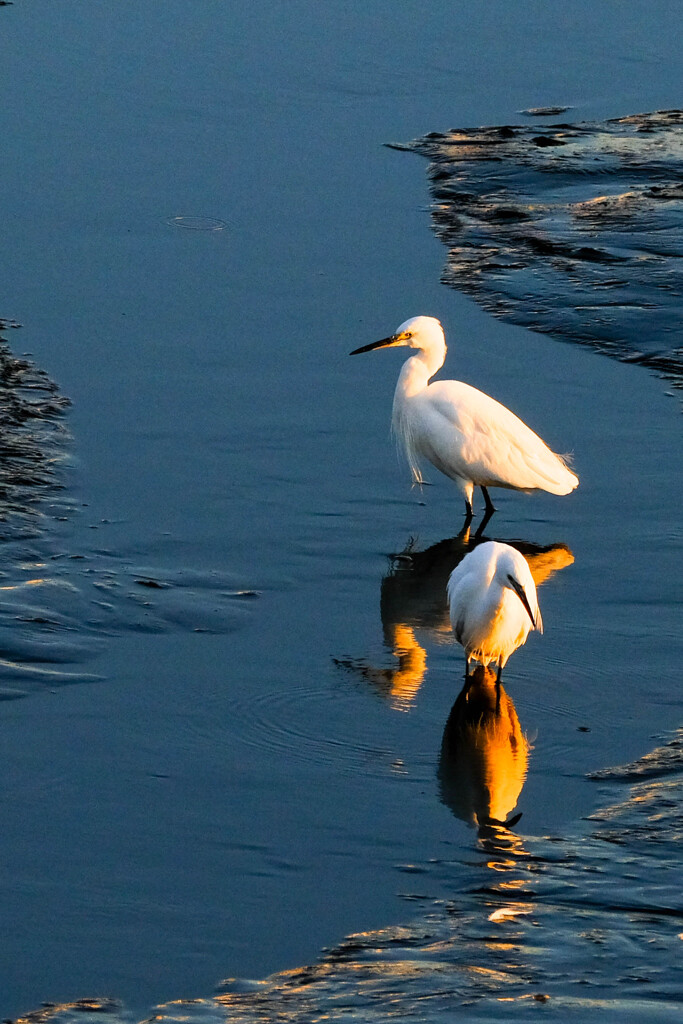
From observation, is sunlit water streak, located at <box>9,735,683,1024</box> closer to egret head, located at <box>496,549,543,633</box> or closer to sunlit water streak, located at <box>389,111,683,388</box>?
egret head, located at <box>496,549,543,633</box>

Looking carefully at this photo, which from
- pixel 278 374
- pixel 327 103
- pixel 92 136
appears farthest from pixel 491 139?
pixel 278 374

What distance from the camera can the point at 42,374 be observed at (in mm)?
9250

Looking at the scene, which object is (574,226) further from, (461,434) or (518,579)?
(518,579)

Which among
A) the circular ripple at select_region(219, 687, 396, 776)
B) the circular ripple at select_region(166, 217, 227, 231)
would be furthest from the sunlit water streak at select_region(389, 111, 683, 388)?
the circular ripple at select_region(219, 687, 396, 776)

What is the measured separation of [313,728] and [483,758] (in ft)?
2.12

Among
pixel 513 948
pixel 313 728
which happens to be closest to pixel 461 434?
pixel 313 728

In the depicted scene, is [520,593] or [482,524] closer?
[520,593]

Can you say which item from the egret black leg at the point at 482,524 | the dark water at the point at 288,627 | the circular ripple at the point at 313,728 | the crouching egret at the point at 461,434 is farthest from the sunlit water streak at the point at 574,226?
the circular ripple at the point at 313,728

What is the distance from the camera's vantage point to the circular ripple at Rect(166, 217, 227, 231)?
460 inches

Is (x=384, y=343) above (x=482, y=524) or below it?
above

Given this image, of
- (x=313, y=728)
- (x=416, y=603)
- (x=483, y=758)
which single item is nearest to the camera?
(x=483, y=758)

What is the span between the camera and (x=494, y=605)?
19.9 feet

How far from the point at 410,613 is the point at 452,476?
1473 millimetres

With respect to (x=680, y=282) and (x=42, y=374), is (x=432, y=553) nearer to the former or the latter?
(x=42, y=374)
